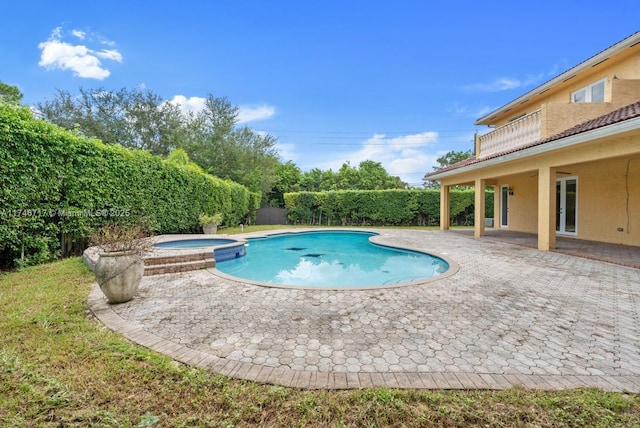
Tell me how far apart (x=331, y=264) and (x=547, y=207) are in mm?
8048

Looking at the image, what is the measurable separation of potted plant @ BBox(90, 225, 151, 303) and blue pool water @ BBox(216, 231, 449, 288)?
12.2 ft

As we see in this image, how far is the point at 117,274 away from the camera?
4.91 meters

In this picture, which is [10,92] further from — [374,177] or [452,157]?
[452,157]

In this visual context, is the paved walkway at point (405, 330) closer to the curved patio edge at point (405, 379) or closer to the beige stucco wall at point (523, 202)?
the curved patio edge at point (405, 379)

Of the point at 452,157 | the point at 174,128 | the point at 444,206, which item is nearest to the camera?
the point at 444,206

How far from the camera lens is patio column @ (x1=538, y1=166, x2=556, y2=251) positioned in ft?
34.2

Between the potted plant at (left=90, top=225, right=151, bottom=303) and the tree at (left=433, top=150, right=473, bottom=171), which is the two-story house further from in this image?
the tree at (left=433, top=150, right=473, bottom=171)

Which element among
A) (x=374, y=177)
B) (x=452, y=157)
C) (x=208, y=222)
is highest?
(x=452, y=157)

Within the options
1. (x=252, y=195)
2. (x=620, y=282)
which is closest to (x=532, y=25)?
(x=620, y=282)

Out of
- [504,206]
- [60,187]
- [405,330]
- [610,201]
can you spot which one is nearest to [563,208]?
[610,201]

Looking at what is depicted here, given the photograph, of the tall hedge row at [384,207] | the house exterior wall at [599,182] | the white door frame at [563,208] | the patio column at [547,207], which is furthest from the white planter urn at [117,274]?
the tall hedge row at [384,207]

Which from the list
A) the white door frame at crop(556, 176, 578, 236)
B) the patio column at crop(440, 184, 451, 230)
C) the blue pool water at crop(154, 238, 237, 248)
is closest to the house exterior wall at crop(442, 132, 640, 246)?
the white door frame at crop(556, 176, 578, 236)

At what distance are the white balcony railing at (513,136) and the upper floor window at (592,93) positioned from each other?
2.52 m

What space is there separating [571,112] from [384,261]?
8.96m
